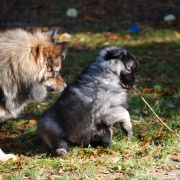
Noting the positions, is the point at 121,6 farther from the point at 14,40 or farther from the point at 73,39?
the point at 14,40

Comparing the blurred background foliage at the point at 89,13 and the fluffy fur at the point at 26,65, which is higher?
the fluffy fur at the point at 26,65

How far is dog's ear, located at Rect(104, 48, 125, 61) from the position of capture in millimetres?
5316

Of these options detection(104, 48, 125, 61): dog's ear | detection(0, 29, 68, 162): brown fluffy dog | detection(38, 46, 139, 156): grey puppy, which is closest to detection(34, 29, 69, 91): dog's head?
detection(0, 29, 68, 162): brown fluffy dog

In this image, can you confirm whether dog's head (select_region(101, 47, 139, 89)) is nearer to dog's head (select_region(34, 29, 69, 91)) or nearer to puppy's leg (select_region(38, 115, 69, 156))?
dog's head (select_region(34, 29, 69, 91))

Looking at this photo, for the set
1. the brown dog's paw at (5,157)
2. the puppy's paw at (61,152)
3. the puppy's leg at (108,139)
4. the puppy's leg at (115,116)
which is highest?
the puppy's leg at (115,116)

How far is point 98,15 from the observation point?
13.9m

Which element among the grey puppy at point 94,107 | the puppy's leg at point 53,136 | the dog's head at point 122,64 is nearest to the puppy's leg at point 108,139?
the grey puppy at point 94,107

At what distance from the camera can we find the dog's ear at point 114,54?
5316 mm

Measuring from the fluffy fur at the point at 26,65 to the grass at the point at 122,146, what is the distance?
0.79 metres

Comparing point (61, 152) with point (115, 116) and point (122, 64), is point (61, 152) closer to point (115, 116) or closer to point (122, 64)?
point (115, 116)

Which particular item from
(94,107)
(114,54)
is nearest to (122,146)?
(94,107)

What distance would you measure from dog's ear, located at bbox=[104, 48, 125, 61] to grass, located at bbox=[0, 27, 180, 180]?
107 cm

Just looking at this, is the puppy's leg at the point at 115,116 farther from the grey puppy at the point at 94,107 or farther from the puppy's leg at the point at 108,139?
the puppy's leg at the point at 108,139

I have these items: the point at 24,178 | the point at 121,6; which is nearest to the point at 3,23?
the point at 121,6
